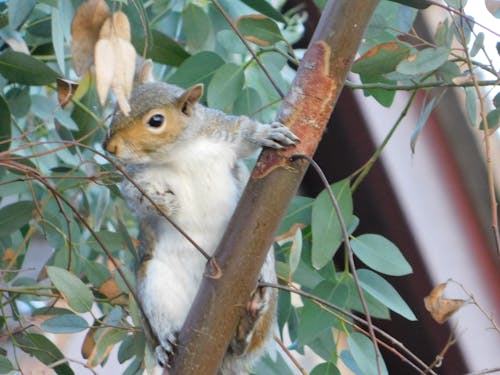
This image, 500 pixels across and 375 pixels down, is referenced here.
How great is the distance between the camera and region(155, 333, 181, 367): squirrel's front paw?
3.82ft

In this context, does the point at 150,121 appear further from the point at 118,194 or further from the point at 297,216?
the point at 297,216

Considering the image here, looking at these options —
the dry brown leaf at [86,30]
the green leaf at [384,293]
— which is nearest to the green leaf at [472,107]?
the green leaf at [384,293]

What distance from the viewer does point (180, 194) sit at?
124 centimetres

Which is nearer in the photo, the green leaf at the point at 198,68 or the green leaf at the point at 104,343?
the green leaf at the point at 104,343

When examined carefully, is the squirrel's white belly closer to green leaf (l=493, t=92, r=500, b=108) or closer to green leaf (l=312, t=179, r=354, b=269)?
green leaf (l=312, t=179, r=354, b=269)

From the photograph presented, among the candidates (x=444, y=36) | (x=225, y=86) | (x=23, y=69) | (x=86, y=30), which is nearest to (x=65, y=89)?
(x=86, y=30)

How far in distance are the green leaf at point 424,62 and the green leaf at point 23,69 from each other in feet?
1.43

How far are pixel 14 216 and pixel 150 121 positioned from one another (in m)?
0.22

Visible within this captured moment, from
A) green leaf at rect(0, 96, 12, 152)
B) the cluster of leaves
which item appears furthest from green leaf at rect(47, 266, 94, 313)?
green leaf at rect(0, 96, 12, 152)

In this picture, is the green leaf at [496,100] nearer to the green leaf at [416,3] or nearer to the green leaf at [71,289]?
the green leaf at [416,3]

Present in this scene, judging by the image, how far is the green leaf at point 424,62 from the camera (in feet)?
3.06

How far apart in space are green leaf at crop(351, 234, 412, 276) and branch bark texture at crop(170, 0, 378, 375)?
212mm

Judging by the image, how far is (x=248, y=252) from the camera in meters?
0.91

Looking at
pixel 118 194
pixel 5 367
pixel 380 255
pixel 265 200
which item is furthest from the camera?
pixel 118 194
